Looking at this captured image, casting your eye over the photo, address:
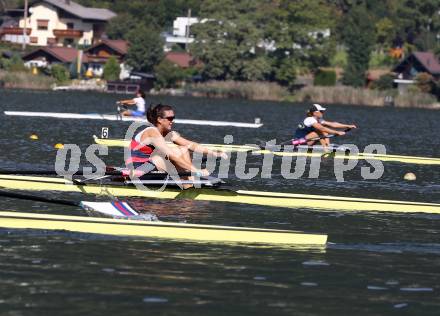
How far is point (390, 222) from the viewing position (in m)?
21.0

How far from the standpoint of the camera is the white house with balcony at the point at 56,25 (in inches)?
6019

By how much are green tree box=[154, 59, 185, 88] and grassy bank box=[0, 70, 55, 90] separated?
12.1 meters

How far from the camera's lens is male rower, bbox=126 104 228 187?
21.0 metres

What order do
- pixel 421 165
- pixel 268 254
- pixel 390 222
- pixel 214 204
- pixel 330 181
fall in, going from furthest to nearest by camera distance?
1. pixel 421 165
2. pixel 330 181
3. pixel 214 204
4. pixel 390 222
5. pixel 268 254

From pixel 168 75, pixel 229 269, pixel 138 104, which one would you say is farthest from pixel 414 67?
pixel 229 269

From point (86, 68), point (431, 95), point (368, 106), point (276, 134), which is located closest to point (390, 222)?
point (276, 134)

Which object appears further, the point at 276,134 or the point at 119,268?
the point at 276,134

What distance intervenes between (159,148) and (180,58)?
389 feet

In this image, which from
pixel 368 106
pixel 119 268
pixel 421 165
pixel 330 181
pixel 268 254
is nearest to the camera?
pixel 119 268

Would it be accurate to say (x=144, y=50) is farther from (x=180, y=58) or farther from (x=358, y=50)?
(x=358, y=50)

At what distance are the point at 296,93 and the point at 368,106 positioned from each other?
1096 cm

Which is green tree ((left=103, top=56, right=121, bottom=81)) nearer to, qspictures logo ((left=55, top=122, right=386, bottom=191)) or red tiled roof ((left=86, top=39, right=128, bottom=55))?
red tiled roof ((left=86, top=39, right=128, bottom=55))

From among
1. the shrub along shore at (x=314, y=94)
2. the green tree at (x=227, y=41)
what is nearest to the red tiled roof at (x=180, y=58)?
the green tree at (x=227, y=41)

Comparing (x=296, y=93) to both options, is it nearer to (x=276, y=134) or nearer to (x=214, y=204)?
(x=276, y=134)
